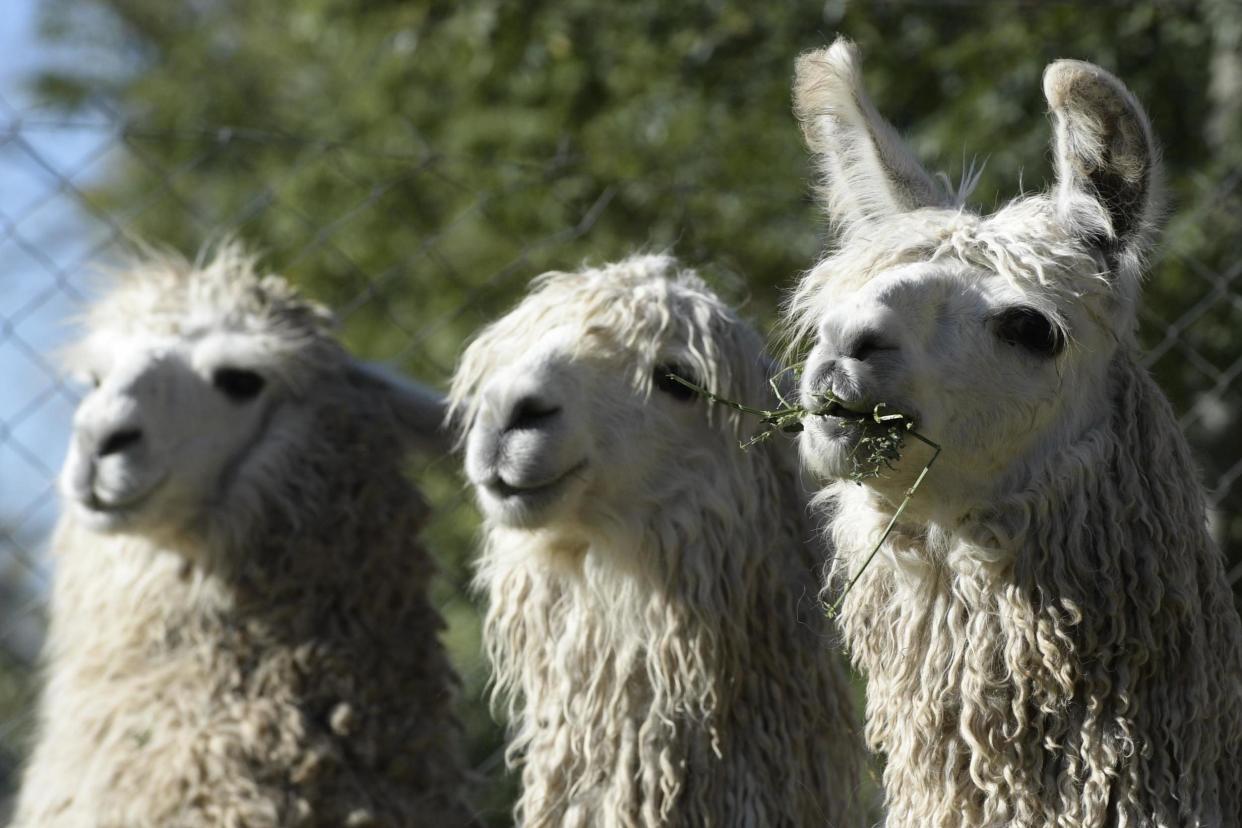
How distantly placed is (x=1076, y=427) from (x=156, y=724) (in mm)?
2422

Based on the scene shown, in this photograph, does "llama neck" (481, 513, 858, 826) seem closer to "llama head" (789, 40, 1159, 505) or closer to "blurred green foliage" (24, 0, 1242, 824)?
"llama head" (789, 40, 1159, 505)

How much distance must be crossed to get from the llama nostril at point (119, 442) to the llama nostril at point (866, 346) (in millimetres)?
2192

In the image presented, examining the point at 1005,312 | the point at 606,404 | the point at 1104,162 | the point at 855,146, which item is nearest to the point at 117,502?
the point at 606,404

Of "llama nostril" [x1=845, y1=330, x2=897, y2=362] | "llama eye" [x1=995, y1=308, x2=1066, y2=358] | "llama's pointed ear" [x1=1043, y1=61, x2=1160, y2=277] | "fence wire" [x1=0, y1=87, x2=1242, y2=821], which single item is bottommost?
"fence wire" [x1=0, y1=87, x2=1242, y2=821]

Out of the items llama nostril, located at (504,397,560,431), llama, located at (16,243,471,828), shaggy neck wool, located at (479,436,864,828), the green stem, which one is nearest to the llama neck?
shaggy neck wool, located at (479,436,864,828)

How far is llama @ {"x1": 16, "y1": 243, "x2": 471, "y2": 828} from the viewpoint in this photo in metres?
3.99

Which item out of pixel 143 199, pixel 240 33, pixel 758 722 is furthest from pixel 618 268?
pixel 240 33

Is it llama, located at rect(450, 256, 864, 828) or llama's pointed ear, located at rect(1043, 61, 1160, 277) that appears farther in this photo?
llama, located at rect(450, 256, 864, 828)

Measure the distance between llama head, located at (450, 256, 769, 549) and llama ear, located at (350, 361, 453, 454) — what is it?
0.68 meters

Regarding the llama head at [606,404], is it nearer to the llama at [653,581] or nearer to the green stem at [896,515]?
the llama at [653,581]

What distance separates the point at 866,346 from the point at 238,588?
217 cm

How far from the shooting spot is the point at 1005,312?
274 cm

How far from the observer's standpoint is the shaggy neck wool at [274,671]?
13.0 feet

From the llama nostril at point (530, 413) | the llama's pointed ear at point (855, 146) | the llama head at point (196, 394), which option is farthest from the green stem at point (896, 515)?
the llama head at point (196, 394)
